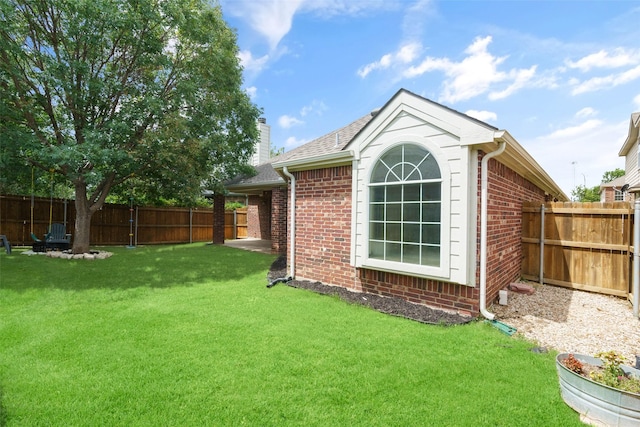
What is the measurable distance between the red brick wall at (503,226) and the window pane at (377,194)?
1534mm

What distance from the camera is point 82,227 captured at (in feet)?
35.6

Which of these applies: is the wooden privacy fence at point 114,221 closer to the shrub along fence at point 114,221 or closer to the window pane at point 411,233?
the shrub along fence at point 114,221

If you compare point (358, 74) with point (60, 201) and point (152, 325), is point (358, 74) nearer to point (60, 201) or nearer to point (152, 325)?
point (152, 325)

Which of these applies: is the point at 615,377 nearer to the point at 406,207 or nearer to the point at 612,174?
the point at 406,207

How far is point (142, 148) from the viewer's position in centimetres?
1059

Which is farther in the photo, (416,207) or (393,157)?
(393,157)

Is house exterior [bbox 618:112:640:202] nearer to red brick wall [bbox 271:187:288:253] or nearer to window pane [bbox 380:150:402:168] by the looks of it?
window pane [bbox 380:150:402:168]

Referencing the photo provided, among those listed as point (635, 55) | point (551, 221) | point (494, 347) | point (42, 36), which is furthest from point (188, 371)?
point (42, 36)

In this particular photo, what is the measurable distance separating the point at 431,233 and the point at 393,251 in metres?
0.73

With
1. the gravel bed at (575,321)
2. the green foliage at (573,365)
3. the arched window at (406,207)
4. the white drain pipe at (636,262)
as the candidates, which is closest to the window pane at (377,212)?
the arched window at (406,207)

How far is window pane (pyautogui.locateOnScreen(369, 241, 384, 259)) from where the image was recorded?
5465 millimetres

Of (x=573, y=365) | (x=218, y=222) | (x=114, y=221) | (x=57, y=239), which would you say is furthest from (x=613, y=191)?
(x=57, y=239)

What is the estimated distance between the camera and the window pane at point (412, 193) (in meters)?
5.04

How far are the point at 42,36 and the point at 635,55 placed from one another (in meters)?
15.9
